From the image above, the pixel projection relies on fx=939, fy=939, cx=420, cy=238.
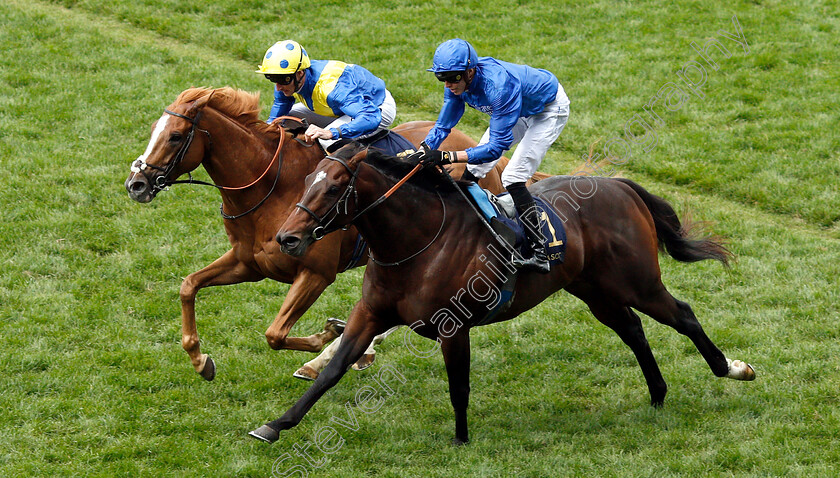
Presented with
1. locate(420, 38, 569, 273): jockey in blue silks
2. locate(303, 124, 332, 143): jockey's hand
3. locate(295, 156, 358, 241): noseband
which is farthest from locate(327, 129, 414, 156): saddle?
locate(295, 156, 358, 241): noseband

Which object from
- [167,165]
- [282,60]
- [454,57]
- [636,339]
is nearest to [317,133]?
[282,60]

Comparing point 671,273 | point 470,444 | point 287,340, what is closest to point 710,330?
point 671,273

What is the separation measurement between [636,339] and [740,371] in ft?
2.66

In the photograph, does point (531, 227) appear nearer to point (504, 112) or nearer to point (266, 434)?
point (504, 112)

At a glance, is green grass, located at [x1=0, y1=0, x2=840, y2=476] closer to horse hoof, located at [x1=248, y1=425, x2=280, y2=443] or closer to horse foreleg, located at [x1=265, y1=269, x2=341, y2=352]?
horse hoof, located at [x1=248, y1=425, x2=280, y2=443]

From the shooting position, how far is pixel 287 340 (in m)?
6.64

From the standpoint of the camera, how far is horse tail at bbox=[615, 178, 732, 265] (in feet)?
23.3

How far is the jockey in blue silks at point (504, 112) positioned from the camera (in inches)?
231

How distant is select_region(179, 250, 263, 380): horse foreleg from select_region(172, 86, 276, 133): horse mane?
965mm

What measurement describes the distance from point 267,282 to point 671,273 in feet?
12.7

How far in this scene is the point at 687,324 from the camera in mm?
6848

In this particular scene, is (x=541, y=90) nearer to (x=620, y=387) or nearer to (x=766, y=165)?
(x=620, y=387)

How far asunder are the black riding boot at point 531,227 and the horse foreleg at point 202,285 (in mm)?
2039

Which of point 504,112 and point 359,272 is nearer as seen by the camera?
point 504,112
